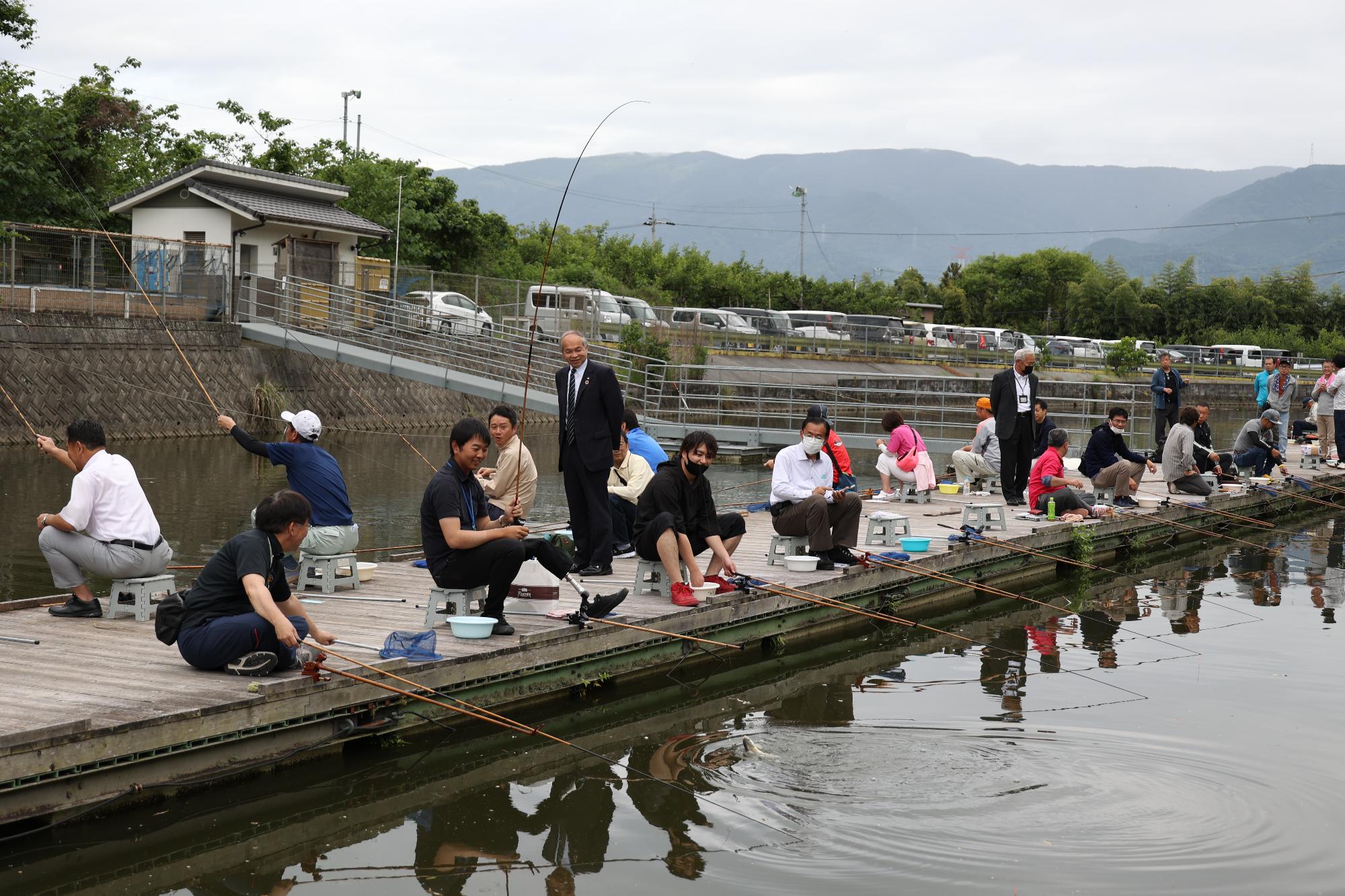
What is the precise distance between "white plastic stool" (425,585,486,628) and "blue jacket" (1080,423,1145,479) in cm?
Result: 998

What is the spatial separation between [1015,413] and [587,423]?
22.8ft

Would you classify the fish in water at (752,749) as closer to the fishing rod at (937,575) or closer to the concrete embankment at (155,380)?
the fishing rod at (937,575)

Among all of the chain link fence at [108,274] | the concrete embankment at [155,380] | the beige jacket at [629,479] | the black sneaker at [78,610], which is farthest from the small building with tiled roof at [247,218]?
the black sneaker at [78,610]

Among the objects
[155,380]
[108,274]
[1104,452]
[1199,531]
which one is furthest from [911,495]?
[108,274]

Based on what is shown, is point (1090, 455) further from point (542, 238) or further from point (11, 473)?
point (542, 238)

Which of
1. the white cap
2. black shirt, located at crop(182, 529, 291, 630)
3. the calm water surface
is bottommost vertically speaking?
the calm water surface

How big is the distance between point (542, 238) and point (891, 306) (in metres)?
20.4

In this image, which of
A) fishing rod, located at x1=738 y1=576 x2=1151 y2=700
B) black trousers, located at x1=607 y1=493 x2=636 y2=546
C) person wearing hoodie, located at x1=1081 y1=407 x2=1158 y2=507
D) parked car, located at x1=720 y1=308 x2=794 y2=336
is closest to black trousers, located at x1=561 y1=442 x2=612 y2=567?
black trousers, located at x1=607 y1=493 x2=636 y2=546

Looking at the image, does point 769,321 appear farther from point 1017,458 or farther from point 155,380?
point 1017,458

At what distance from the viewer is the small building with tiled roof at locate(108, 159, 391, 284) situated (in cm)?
2972

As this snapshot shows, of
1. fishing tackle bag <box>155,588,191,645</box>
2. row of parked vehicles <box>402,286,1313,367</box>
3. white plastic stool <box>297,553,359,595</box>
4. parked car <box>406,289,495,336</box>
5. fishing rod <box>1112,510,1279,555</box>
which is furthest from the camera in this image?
row of parked vehicles <box>402,286,1313,367</box>

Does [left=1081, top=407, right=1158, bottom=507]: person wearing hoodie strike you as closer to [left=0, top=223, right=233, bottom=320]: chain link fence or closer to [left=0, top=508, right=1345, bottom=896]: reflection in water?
[left=0, top=508, right=1345, bottom=896]: reflection in water

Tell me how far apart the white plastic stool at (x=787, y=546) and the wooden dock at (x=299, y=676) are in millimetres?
201

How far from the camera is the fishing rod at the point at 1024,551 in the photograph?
12.5m
